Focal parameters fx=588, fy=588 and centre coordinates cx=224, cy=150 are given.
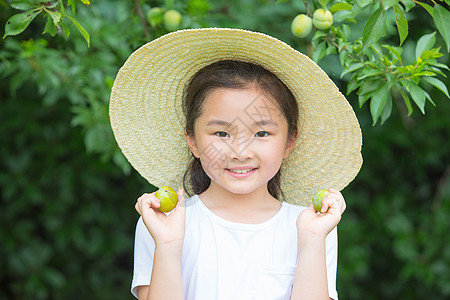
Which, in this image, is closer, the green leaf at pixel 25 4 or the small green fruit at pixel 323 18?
the green leaf at pixel 25 4

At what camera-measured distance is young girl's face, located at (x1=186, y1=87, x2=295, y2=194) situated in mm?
1302

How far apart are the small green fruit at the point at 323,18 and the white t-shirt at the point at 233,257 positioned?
49cm

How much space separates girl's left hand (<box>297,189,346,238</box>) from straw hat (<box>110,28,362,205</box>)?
0.19m

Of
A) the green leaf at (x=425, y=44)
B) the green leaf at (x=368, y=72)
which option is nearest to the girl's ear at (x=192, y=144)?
the green leaf at (x=368, y=72)

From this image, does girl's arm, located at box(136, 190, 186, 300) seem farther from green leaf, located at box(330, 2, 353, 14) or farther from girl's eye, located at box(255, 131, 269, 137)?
green leaf, located at box(330, 2, 353, 14)

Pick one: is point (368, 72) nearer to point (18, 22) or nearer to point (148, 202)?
point (148, 202)

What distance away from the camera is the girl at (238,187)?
1.29m

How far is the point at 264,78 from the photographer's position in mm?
1381

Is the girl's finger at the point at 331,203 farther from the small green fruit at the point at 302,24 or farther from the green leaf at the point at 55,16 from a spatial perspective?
the green leaf at the point at 55,16

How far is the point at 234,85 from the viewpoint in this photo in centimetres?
133

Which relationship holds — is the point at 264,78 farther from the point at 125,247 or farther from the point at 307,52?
the point at 125,247

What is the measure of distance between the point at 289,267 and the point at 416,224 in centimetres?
206

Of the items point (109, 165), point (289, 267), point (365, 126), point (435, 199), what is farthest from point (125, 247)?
point (289, 267)

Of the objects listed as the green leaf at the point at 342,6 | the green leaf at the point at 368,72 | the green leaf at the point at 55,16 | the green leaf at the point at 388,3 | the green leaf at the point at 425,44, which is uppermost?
the green leaf at the point at 55,16
